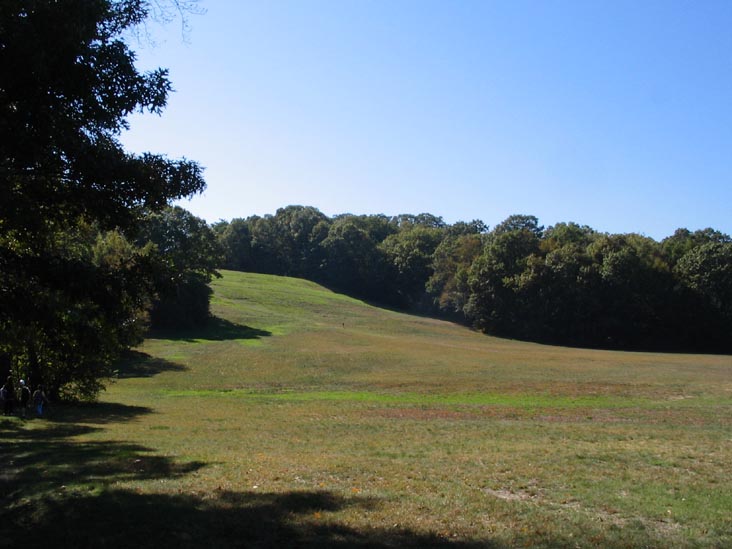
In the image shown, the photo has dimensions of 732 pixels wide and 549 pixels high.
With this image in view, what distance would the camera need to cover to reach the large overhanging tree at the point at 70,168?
33.1 feet

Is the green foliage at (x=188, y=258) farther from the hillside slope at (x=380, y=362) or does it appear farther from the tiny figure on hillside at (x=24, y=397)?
the tiny figure on hillside at (x=24, y=397)

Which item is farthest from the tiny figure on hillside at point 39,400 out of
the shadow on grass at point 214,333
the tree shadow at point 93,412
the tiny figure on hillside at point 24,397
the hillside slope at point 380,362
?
the shadow on grass at point 214,333

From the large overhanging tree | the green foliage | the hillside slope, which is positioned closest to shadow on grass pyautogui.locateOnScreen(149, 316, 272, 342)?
the hillside slope

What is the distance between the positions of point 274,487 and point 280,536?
290cm

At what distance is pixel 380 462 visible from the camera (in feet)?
48.1

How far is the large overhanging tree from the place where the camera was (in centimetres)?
1009

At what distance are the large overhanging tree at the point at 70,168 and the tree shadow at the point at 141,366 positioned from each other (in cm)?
3443

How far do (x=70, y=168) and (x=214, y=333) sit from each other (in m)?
62.1

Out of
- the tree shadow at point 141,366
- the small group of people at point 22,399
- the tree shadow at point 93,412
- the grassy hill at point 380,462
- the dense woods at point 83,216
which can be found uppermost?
the dense woods at point 83,216

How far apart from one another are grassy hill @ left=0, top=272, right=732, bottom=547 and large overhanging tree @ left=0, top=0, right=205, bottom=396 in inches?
124

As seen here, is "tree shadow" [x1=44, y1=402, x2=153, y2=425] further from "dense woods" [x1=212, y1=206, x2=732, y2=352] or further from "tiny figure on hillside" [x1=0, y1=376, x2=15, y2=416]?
"dense woods" [x1=212, y1=206, x2=732, y2=352]

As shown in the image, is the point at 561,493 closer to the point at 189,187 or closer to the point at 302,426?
the point at 189,187

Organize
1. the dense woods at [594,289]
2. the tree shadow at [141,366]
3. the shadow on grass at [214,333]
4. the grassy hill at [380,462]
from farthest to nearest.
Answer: the dense woods at [594,289] → the shadow on grass at [214,333] → the tree shadow at [141,366] → the grassy hill at [380,462]

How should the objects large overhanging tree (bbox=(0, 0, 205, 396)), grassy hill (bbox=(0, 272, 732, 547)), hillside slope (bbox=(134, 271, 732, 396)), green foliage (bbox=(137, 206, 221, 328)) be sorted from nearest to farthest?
grassy hill (bbox=(0, 272, 732, 547)), large overhanging tree (bbox=(0, 0, 205, 396)), hillside slope (bbox=(134, 271, 732, 396)), green foliage (bbox=(137, 206, 221, 328))
